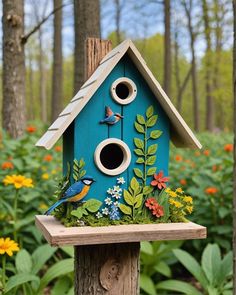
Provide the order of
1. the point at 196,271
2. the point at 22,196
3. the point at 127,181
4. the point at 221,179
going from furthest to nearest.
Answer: the point at 221,179
the point at 22,196
the point at 196,271
the point at 127,181

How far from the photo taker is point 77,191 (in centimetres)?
230

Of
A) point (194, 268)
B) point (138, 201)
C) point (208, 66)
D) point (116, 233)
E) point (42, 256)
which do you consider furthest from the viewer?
point (208, 66)

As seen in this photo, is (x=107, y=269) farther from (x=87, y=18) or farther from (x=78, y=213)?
(x=87, y=18)

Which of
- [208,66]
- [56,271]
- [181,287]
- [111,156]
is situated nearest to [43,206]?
[56,271]

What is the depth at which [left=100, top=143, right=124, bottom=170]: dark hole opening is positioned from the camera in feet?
8.79

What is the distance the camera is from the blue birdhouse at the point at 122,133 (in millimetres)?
2416

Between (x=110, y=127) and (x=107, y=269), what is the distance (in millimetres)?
762

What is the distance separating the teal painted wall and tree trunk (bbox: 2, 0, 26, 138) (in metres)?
3.51

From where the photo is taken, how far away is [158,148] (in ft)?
8.48

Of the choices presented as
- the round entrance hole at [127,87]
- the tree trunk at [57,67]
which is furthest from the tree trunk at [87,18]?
the tree trunk at [57,67]

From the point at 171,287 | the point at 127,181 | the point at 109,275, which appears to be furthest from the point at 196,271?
the point at 127,181

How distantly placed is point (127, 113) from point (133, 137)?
0.13m

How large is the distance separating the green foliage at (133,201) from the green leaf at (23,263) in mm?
1396

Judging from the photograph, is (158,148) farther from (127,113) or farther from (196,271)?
(196,271)
